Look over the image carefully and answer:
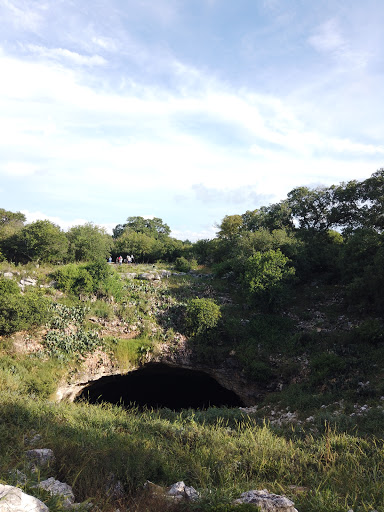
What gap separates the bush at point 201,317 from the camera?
63.3 ft

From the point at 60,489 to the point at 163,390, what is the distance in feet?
54.1

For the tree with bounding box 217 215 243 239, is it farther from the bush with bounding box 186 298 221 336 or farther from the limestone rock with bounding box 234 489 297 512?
the limestone rock with bounding box 234 489 297 512

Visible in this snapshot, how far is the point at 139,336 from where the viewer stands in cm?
1942

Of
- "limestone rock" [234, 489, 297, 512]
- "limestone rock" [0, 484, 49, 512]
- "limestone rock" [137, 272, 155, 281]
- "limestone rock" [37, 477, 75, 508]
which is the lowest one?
"limestone rock" [37, 477, 75, 508]

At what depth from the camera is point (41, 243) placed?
27.4 metres

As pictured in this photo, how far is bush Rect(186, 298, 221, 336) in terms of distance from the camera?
1928cm

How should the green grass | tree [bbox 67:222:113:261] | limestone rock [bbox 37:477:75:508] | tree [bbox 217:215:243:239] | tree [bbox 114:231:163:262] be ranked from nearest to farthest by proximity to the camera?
limestone rock [bbox 37:477:75:508] < the green grass < tree [bbox 67:222:113:261] < tree [bbox 217:215:243:239] < tree [bbox 114:231:163:262]

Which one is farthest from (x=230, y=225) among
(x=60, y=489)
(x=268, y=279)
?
(x=60, y=489)

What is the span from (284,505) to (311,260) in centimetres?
2210

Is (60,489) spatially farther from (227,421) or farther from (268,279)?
(268,279)

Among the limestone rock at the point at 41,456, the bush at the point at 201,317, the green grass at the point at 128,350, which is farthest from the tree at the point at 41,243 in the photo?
the limestone rock at the point at 41,456

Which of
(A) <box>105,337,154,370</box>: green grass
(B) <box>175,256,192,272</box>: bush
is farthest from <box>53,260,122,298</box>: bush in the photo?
(B) <box>175,256,192,272</box>: bush

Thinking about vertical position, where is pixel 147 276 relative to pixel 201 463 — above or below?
above

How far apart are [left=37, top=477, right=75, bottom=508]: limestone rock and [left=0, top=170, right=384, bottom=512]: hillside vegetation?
183mm
